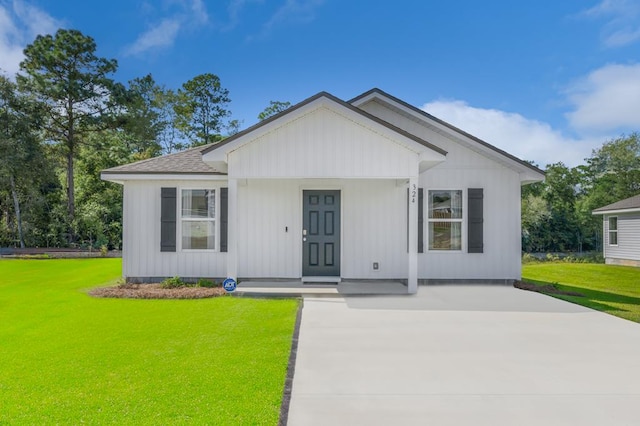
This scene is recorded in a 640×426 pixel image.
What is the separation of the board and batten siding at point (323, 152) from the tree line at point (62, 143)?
16.0 meters

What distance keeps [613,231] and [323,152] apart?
21.3 meters

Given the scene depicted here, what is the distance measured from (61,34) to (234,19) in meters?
14.0

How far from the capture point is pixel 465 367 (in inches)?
153

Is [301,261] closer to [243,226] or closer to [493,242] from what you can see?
[243,226]

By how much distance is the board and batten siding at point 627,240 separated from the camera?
62.3 feet

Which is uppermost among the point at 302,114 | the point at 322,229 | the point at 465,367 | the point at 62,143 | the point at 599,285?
the point at 62,143

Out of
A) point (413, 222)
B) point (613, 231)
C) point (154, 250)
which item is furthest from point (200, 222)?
point (613, 231)

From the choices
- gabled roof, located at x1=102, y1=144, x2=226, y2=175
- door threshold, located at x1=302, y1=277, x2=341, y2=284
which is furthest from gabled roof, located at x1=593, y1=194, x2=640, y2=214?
gabled roof, located at x1=102, y1=144, x2=226, y2=175

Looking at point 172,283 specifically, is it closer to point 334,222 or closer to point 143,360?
point 334,222

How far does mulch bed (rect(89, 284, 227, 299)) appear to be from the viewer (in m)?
Answer: 7.56

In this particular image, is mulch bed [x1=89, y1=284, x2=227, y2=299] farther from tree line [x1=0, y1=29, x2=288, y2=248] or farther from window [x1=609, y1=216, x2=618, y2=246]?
window [x1=609, y1=216, x2=618, y2=246]

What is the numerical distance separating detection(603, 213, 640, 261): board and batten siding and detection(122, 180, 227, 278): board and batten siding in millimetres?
20857

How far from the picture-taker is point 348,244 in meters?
9.13

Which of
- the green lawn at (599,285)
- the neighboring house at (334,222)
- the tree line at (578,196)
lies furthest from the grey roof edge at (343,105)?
the tree line at (578,196)
